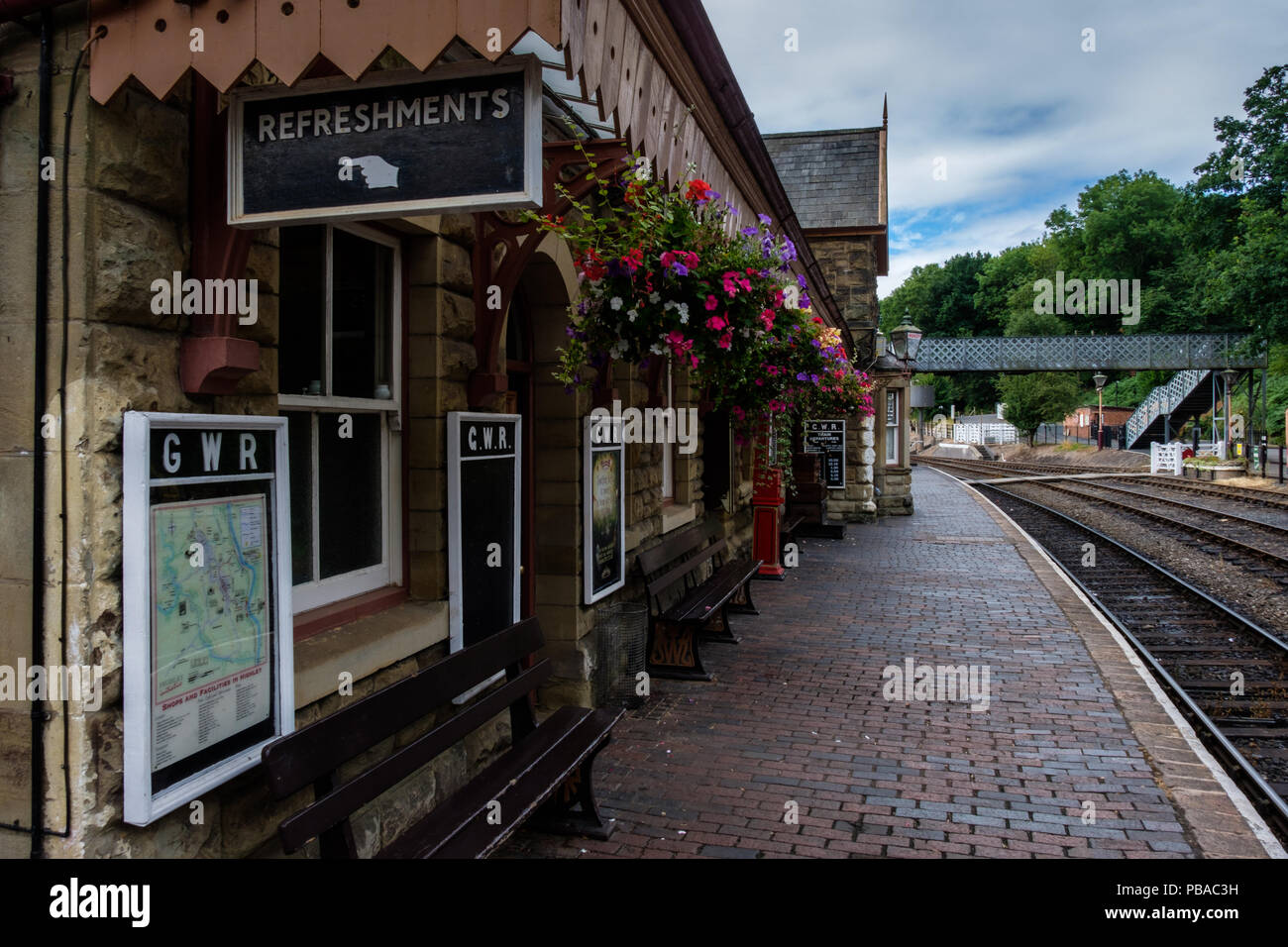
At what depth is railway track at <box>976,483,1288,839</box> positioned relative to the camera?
233 inches

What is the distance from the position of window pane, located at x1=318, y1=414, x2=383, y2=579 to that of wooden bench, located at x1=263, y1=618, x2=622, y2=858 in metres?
0.73

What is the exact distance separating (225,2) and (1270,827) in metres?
6.02

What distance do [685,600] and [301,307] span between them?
4.64 metres

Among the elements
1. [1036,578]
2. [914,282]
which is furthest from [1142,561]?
[914,282]

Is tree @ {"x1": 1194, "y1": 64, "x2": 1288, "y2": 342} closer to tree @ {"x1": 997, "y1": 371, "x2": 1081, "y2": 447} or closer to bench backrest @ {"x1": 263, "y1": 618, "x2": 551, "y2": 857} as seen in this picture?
tree @ {"x1": 997, "y1": 371, "x2": 1081, "y2": 447}

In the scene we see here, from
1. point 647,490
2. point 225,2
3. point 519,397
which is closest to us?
point 225,2

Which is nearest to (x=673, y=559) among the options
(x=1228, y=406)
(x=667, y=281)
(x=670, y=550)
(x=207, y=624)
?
(x=670, y=550)

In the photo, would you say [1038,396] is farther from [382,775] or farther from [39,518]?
[39,518]

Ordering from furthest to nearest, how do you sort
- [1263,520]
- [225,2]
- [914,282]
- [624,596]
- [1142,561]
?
[914,282]
[1263,520]
[1142,561]
[624,596]
[225,2]

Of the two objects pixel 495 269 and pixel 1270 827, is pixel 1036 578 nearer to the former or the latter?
pixel 1270 827

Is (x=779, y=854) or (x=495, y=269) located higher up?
(x=495, y=269)

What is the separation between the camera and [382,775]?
3.21 m

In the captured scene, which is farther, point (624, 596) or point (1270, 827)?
point (624, 596)

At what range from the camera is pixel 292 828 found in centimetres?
275
